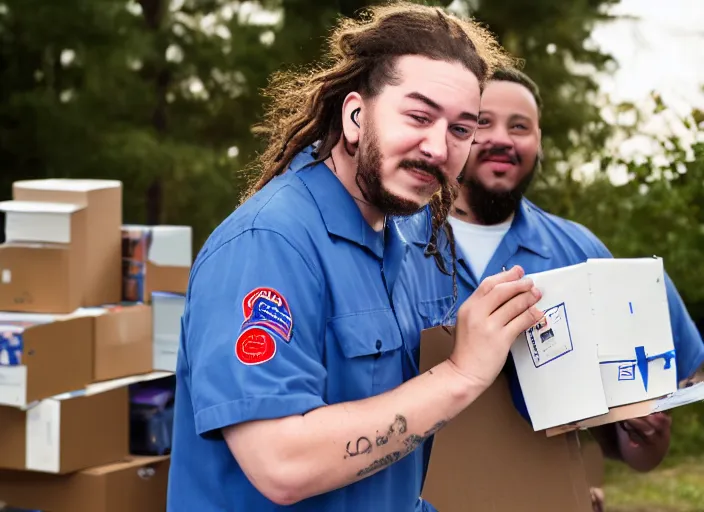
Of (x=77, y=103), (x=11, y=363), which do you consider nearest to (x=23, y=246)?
(x=11, y=363)

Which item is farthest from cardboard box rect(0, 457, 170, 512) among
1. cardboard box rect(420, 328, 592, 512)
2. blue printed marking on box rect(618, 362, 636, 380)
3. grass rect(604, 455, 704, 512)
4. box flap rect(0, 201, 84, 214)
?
grass rect(604, 455, 704, 512)

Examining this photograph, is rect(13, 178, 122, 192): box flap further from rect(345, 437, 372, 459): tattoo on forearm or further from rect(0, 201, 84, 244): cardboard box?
rect(345, 437, 372, 459): tattoo on forearm

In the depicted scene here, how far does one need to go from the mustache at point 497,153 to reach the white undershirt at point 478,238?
18cm

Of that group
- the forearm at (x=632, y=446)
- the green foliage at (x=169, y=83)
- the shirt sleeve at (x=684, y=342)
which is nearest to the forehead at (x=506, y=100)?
the shirt sleeve at (x=684, y=342)

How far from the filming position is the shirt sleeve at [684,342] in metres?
2.50

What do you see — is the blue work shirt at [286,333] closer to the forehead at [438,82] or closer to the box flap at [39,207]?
the forehead at [438,82]

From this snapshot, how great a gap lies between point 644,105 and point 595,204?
0.57 m

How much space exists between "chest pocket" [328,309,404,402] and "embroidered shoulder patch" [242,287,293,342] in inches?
5.1

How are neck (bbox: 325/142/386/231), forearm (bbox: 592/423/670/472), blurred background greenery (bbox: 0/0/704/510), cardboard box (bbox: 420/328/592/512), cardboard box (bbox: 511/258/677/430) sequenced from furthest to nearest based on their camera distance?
blurred background greenery (bbox: 0/0/704/510)
forearm (bbox: 592/423/670/472)
cardboard box (bbox: 420/328/592/512)
cardboard box (bbox: 511/258/677/430)
neck (bbox: 325/142/386/231)

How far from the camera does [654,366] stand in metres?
1.92

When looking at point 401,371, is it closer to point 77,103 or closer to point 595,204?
point 595,204

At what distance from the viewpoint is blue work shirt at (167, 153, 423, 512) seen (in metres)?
1.35

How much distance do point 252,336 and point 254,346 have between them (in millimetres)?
15

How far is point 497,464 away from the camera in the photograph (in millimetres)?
1938
